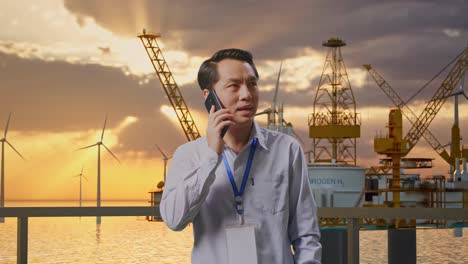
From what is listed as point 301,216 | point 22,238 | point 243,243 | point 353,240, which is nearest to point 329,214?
point 353,240

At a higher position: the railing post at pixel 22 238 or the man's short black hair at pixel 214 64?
the man's short black hair at pixel 214 64

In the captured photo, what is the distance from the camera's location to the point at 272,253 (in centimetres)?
221

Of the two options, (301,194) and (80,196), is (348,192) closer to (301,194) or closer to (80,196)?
(80,196)

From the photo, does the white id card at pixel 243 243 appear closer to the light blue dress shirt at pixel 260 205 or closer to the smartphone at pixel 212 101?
the light blue dress shirt at pixel 260 205

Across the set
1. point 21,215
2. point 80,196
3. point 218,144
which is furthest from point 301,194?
point 80,196

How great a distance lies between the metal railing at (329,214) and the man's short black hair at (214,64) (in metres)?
1.92

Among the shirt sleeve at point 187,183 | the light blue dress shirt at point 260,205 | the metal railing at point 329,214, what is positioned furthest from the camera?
the metal railing at point 329,214

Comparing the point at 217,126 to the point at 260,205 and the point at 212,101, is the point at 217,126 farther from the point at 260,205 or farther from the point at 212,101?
the point at 260,205

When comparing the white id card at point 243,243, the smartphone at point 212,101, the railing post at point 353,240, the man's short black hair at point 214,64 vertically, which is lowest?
the railing post at point 353,240

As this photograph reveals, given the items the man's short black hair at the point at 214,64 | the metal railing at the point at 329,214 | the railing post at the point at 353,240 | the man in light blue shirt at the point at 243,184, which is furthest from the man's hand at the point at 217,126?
the railing post at the point at 353,240

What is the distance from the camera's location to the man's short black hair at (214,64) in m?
2.26

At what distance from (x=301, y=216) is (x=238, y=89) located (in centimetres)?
45

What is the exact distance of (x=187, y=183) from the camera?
2117mm

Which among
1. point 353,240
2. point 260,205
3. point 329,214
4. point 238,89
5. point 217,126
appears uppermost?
point 238,89
